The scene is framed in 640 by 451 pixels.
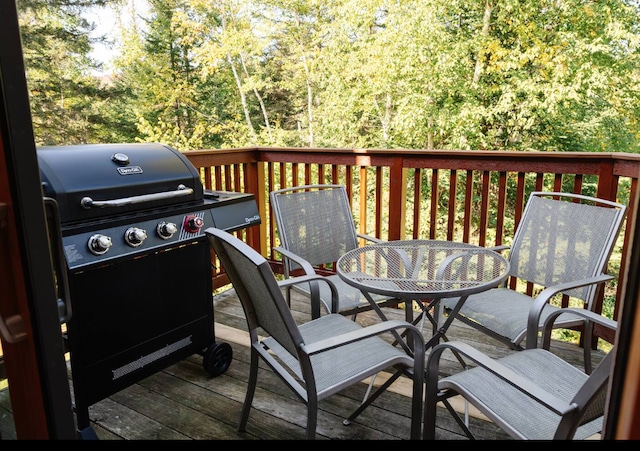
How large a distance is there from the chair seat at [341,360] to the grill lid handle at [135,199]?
858 millimetres

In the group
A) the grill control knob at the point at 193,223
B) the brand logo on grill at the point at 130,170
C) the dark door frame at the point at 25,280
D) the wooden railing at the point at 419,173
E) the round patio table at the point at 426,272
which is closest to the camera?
the dark door frame at the point at 25,280

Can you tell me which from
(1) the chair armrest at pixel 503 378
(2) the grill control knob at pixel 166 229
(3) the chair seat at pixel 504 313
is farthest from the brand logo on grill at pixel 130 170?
(3) the chair seat at pixel 504 313

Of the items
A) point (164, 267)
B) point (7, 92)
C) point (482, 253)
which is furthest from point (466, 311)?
point (7, 92)

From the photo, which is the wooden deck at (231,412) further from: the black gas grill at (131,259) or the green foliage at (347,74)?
the green foliage at (347,74)

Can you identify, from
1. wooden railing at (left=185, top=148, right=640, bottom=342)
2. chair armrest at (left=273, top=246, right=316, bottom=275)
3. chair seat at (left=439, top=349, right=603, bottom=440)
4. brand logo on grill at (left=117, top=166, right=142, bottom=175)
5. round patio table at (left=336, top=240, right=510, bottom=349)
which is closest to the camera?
chair seat at (left=439, top=349, right=603, bottom=440)

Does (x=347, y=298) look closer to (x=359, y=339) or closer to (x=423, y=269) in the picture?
(x=423, y=269)

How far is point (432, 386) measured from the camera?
168 cm

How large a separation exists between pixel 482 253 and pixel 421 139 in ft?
29.7

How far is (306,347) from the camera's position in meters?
1.62

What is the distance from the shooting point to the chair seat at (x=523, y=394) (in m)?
1.45

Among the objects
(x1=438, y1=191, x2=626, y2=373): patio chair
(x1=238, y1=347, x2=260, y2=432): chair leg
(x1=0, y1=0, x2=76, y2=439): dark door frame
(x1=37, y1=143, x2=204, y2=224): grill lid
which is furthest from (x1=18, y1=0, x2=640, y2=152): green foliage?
(x1=0, y1=0, x2=76, y2=439): dark door frame

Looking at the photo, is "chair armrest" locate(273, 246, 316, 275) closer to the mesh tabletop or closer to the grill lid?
the mesh tabletop

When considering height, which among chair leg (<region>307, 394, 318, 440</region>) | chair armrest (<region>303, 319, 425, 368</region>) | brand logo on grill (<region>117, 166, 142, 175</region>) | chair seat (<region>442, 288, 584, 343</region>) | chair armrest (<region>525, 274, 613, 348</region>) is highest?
brand logo on grill (<region>117, 166, 142, 175</region>)

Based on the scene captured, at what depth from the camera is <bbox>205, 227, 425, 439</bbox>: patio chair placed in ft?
5.32
